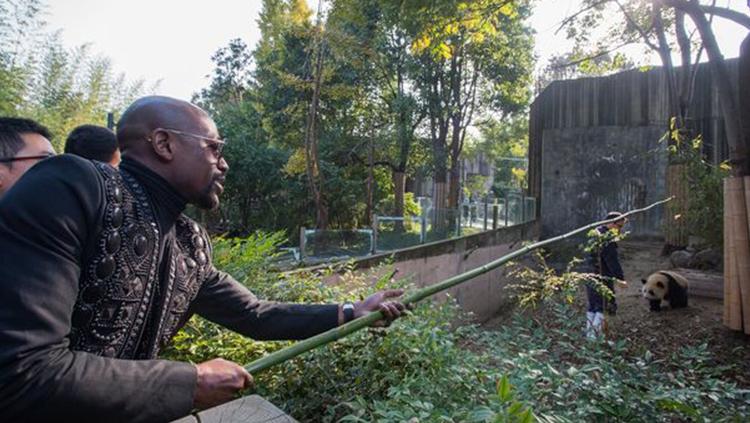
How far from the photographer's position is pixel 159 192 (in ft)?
4.43

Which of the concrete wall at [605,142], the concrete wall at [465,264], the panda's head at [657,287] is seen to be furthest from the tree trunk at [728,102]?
the concrete wall at [605,142]

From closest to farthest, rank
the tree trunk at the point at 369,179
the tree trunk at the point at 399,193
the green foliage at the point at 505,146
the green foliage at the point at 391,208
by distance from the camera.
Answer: the tree trunk at the point at 369,179 < the tree trunk at the point at 399,193 < the green foliage at the point at 391,208 < the green foliage at the point at 505,146

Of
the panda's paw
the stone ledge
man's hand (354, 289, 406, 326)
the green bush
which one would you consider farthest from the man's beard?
the panda's paw

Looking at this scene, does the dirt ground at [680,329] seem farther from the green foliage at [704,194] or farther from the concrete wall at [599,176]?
the concrete wall at [599,176]

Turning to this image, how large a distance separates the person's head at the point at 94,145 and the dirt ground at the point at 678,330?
3.84 meters

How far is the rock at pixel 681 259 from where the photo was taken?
8.43 meters

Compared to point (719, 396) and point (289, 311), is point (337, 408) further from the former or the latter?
point (719, 396)

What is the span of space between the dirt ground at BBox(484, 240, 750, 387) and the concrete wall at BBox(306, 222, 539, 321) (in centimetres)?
228

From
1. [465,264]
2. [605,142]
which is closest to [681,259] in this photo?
[465,264]

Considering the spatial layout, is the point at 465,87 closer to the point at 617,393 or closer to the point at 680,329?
the point at 680,329

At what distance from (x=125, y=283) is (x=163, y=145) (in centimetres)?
41

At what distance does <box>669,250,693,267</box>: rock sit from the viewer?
8.43 m

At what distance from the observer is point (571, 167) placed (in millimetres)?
14953

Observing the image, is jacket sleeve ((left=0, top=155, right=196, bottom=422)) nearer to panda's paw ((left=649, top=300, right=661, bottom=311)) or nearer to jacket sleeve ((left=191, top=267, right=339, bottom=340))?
jacket sleeve ((left=191, top=267, right=339, bottom=340))
